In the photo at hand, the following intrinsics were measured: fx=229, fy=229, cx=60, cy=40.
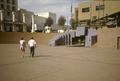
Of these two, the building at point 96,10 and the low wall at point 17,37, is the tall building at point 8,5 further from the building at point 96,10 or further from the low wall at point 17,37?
the low wall at point 17,37

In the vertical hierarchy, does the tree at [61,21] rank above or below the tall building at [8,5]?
below

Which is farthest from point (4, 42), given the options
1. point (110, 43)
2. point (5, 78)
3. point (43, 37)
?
point (5, 78)

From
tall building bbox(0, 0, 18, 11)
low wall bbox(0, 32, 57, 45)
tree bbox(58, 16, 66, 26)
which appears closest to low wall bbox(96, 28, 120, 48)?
low wall bbox(0, 32, 57, 45)

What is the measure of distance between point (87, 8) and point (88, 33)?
24.9 metres

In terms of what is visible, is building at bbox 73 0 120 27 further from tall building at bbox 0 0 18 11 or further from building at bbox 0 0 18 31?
tall building at bbox 0 0 18 11

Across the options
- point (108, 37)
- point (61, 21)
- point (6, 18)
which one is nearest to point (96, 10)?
point (108, 37)

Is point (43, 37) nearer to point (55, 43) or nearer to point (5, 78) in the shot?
point (55, 43)

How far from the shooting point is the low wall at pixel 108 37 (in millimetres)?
36225

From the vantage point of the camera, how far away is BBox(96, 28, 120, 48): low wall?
3622cm

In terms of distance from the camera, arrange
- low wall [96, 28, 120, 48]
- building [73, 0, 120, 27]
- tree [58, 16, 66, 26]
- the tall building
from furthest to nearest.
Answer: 1. tree [58, 16, 66, 26]
2. the tall building
3. building [73, 0, 120, 27]
4. low wall [96, 28, 120, 48]

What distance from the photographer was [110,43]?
3722 centimetres

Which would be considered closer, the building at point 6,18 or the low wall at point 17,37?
the low wall at point 17,37

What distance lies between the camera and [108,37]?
37250mm

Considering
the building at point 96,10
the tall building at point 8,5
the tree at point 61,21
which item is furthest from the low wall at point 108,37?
the tree at point 61,21
